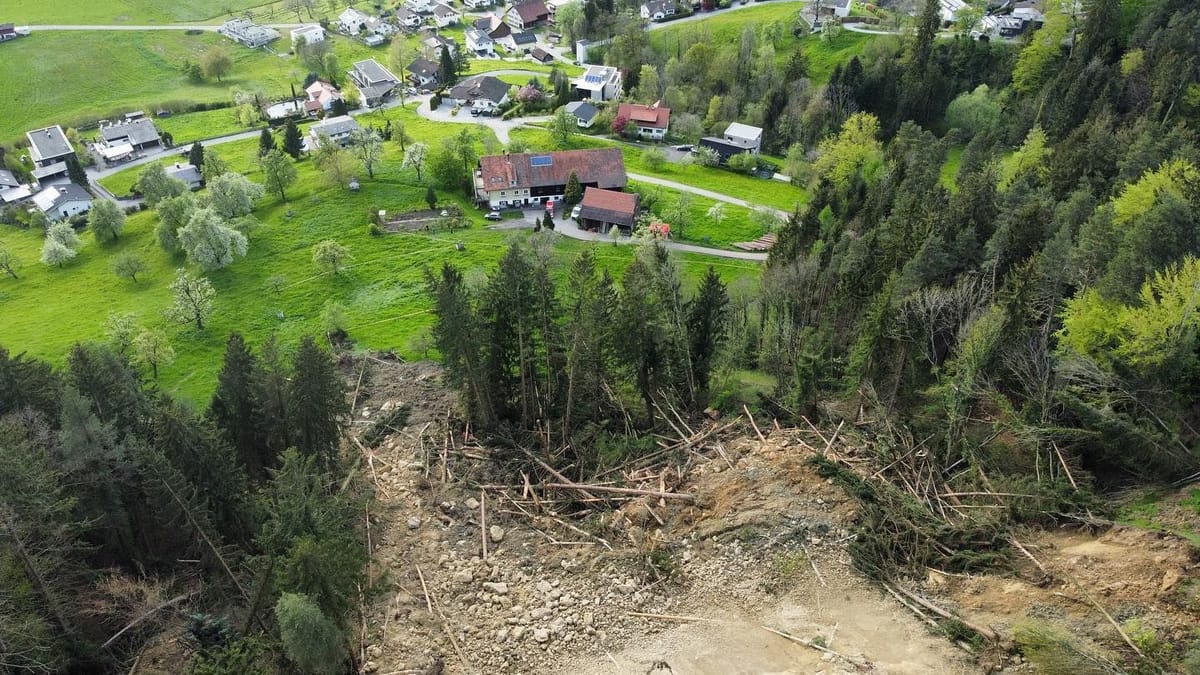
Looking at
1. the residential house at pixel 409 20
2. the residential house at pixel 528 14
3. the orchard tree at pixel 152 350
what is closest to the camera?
the orchard tree at pixel 152 350

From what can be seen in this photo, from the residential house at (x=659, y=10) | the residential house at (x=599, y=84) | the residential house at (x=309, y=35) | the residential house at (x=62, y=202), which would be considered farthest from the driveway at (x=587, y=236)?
the residential house at (x=309, y=35)

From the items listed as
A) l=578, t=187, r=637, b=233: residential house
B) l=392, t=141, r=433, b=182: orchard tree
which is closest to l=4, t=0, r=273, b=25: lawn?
l=392, t=141, r=433, b=182: orchard tree

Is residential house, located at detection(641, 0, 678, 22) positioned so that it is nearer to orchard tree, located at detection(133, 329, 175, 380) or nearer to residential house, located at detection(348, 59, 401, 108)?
residential house, located at detection(348, 59, 401, 108)

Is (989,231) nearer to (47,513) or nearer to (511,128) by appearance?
(47,513)

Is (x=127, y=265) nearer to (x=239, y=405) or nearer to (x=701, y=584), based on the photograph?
(x=239, y=405)

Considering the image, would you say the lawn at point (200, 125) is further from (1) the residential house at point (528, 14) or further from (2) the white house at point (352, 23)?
(1) the residential house at point (528, 14)
